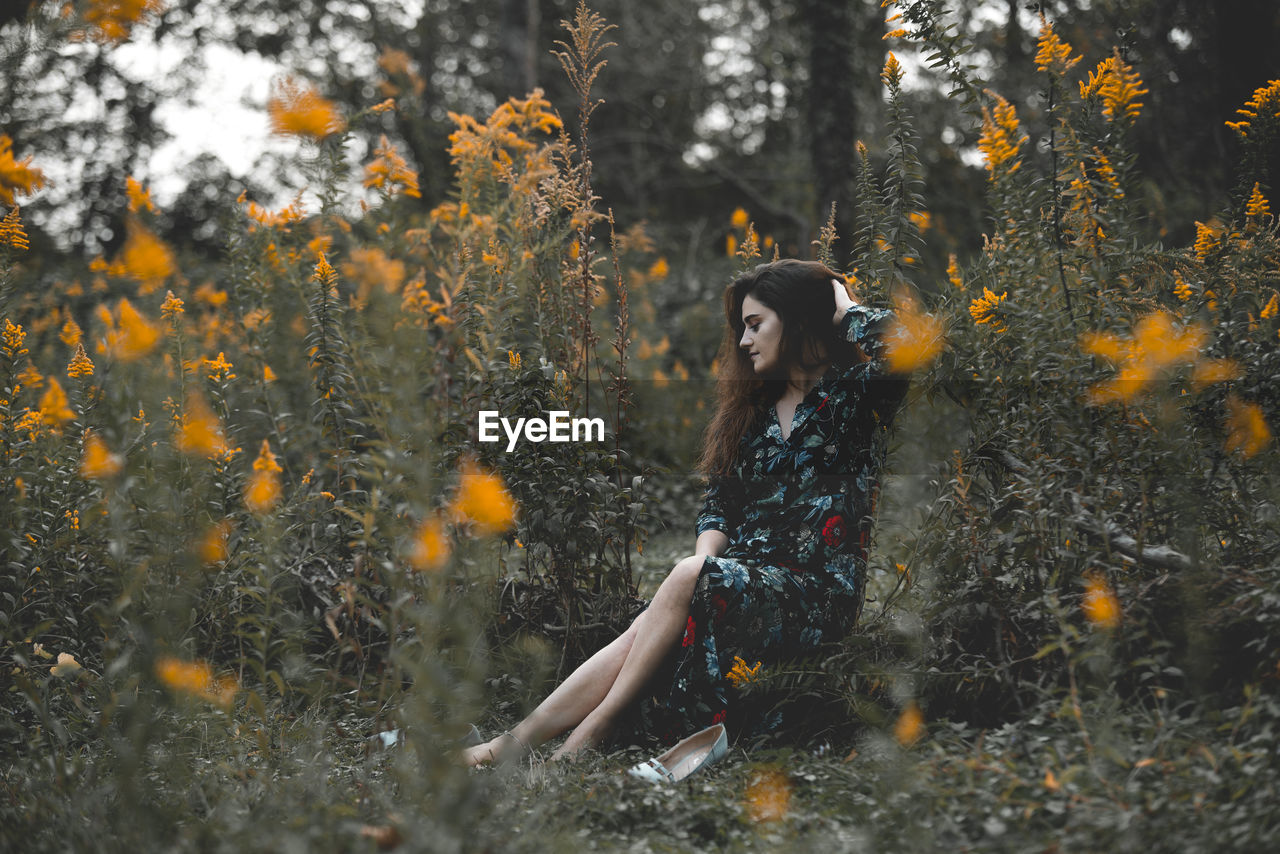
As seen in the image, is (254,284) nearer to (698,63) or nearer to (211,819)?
(211,819)

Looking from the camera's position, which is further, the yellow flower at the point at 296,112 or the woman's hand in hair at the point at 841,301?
the woman's hand in hair at the point at 841,301

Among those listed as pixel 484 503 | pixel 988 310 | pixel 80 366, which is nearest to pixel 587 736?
pixel 484 503

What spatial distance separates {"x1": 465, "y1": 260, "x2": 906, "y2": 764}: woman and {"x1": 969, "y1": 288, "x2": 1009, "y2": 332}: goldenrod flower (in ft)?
0.80

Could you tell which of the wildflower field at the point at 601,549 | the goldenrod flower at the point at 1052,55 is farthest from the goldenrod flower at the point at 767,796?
the goldenrod flower at the point at 1052,55

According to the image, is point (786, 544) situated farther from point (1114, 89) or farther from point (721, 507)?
point (1114, 89)

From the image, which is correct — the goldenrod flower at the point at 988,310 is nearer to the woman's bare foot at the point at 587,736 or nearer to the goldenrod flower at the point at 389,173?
the woman's bare foot at the point at 587,736

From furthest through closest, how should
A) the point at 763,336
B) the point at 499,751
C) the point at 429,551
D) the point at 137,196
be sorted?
1. the point at 137,196
2. the point at 763,336
3. the point at 499,751
4. the point at 429,551

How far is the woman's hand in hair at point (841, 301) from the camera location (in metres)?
2.68

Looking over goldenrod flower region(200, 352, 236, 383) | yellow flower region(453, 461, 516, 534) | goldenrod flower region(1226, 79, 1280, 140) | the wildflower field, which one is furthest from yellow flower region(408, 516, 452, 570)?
goldenrod flower region(1226, 79, 1280, 140)

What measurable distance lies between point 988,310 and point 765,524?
0.87 meters

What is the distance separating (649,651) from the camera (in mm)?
2355

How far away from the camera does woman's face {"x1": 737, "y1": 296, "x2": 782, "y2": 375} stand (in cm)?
277

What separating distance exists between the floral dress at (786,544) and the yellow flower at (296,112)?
4.66 ft

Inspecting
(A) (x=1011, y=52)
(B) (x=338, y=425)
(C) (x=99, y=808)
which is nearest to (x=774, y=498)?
(B) (x=338, y=425)
